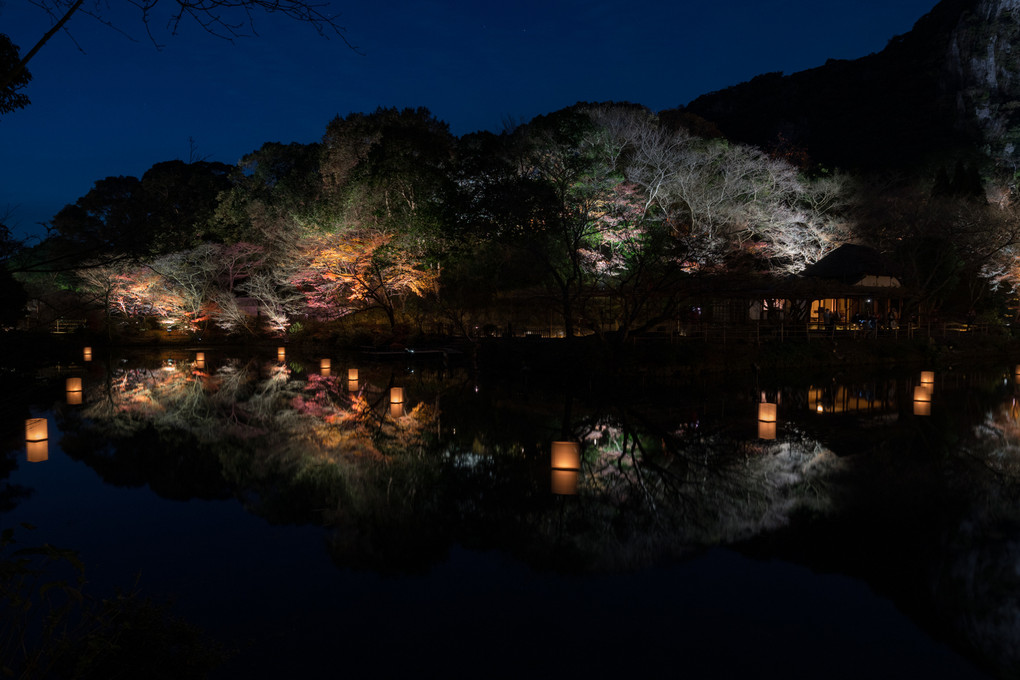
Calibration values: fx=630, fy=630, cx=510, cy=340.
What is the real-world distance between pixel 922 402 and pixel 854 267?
45.9 ft

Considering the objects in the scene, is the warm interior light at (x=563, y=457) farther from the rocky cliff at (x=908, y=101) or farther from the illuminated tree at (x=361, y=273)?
the rocky cliff at (x=908, y=101)

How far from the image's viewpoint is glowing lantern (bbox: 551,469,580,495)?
7465mm

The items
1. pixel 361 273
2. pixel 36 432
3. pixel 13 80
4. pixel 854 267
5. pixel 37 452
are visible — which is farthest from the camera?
pixel 361 273

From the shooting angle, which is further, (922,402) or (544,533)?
(922,402)

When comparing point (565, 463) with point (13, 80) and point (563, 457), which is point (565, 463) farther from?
point (13, 80)

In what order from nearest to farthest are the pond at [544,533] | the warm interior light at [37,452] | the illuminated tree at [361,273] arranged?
1. the pond at [544,533]
2. the warm interior light at [37,452]
3. the illuminated tree at [361,273]

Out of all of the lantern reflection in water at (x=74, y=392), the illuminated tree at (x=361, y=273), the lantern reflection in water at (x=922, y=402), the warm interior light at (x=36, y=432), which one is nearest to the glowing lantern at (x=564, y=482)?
the warm interior light at (x=36, y=432)

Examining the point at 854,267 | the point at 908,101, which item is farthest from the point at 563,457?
the point at 908,101

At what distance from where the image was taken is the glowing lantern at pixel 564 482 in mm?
7465

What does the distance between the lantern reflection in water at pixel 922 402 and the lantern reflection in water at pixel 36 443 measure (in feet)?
50.6

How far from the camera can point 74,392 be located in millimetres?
14812

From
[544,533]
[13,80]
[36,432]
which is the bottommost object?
[544,533]

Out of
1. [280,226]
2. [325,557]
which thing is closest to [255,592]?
[325,557]

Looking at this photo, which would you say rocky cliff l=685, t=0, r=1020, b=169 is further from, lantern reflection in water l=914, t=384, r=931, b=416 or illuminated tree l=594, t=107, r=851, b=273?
lantern reflection in water l=914, t=384, r=931, b=416
